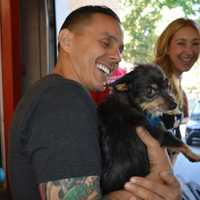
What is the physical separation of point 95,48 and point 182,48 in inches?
51.2

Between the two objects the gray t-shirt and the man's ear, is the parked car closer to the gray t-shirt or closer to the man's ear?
the man's ear

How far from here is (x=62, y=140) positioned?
85 centimetres

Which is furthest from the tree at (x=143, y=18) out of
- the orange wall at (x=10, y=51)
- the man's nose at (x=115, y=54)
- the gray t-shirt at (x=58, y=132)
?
the gray t-shirt at (x=58, y=132)

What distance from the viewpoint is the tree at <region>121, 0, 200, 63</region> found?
2.89m

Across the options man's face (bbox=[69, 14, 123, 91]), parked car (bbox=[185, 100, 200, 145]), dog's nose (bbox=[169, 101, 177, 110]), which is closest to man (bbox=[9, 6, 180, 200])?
man's face (bbox=[69, 14, 123, 91])

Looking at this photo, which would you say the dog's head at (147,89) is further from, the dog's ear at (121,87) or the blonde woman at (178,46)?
the blonde woman at (178,46)

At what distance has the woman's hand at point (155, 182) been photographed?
108 centimetres

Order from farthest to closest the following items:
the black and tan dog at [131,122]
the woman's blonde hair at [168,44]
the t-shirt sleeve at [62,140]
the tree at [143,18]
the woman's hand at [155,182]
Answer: the tree at [143,18] → the woman's blonde hair at [168,44] → the black and tan dog at [131,122] → the woman's hand at [155,182] → the t-shirt sleeve at [62,140]

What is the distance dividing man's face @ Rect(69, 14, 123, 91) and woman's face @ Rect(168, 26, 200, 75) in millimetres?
1188

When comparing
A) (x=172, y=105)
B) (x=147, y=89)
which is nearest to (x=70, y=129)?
(x=147, y=89)

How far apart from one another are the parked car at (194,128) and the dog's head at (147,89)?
0.99 m

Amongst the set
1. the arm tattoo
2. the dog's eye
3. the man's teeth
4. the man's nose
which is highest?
the man's nose

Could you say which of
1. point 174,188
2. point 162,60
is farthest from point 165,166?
point 162,60

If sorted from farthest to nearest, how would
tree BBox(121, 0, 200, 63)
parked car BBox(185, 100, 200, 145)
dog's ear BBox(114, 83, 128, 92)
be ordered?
tree BBox(121, 0, 200, 63) < parked car BBox(185, 100, 200, 145) < dog's ear BBox(114, 83, 128, 92)
